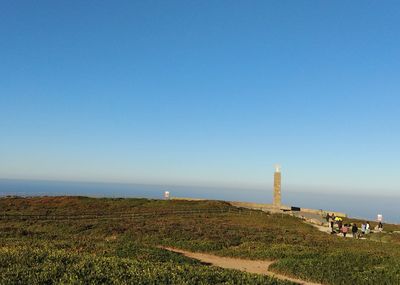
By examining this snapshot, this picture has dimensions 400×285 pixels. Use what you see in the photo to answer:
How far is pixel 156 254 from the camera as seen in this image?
810 inches

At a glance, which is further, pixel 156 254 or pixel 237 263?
pixel 237 263

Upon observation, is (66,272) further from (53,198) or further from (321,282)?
(53,198)

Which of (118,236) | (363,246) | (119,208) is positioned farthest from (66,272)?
(119,208)

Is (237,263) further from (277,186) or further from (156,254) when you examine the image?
(277,186)

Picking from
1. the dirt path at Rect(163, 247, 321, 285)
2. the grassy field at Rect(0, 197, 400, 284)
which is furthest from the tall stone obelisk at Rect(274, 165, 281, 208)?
the dirt path at Rect(163, 247, 321, 285)

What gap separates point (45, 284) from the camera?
10.7 metres

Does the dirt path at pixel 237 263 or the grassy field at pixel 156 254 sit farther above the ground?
the grassy field at pixel 156 254

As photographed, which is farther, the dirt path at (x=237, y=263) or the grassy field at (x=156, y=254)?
the dirt path at (x=237, y=263)

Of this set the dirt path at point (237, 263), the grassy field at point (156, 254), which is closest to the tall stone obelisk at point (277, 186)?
the grassy field at point (156, 254)

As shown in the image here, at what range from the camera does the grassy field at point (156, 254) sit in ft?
40.1

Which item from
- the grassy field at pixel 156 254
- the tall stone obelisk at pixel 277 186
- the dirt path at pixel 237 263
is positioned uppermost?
the tall stone obelisk at pixel 277 186

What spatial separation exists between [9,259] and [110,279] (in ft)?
15.1

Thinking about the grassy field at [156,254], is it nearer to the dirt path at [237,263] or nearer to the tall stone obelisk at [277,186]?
the dirt path at [237,263]

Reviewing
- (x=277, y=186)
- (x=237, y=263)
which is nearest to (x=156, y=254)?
(x=237, y=263)
